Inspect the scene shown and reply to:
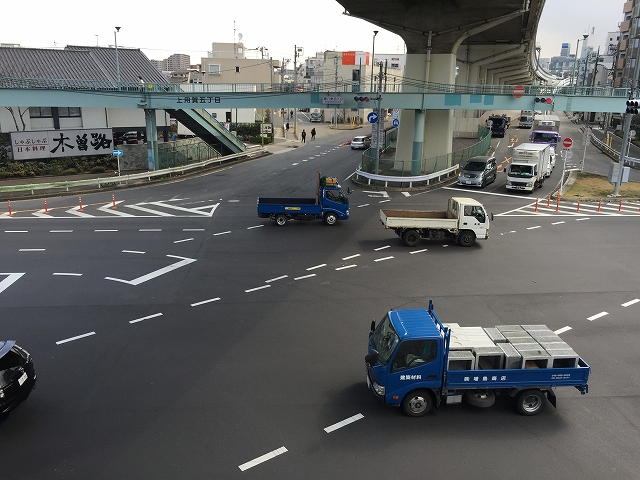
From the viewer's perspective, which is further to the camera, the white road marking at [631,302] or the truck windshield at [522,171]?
the truck windshield at [522,171]

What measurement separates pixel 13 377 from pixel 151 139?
3058 cm

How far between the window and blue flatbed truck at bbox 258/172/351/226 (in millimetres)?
15921

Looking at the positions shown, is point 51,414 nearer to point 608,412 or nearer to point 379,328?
point 379,328

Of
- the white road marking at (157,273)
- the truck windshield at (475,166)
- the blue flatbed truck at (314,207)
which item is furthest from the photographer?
the truck windshield at (475,166)

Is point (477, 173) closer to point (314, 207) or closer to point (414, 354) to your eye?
point (314, 207)

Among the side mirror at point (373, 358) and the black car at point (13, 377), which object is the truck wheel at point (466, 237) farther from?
the black car at point (13, 377)

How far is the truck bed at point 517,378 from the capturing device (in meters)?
9.98

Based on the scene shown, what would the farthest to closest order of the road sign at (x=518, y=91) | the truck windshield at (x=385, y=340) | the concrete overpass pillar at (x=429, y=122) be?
the concrete overpass pillar at (x=429, y=122), the road sign at (x=518, y=91), the truck windshield at (x=385, y=340)

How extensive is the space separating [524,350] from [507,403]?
4.45ft

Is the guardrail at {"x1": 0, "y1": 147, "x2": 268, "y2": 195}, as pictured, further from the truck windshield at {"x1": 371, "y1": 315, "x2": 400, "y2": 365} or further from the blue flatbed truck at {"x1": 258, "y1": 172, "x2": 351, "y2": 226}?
the truck windshield at {"x1": 371, "y1": 315, "x2": 400, "y2": 365}

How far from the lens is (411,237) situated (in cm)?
2217

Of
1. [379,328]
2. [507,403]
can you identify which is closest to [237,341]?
[379,328]

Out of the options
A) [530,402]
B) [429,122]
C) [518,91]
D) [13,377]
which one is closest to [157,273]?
[13,377]

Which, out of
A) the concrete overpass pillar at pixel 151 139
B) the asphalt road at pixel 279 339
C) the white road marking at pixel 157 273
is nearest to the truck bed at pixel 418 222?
the asphalt road at pixel 279 339
